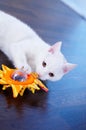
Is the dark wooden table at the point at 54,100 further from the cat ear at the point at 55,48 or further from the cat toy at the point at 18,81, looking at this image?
the cat ear at the point at 55,48

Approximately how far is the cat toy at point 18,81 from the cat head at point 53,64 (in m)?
0.03

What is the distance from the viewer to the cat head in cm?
77

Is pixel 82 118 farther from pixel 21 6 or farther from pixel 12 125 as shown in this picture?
pixel 21 6

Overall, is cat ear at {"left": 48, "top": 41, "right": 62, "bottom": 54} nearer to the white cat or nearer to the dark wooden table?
the white cat

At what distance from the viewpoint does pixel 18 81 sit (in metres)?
0.77

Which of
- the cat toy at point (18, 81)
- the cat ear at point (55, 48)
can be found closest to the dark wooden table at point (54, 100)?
the cat toy at point (18, 81)

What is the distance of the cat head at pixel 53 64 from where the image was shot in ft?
2.52

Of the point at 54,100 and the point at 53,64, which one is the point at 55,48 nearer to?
the point at 53,64

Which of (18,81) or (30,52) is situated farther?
(30,52)

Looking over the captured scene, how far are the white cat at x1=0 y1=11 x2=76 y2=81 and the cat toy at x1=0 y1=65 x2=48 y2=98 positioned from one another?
0.08ft

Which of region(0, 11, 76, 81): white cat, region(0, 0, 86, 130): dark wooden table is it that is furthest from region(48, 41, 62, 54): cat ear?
region(0, 0, 86, 130): dark wooden table

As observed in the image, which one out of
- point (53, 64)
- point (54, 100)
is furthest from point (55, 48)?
point (54, 100)

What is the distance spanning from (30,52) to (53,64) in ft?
0.44

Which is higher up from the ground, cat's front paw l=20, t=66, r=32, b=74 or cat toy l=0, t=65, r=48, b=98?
cat's front paw l=20, t=66, r=32, b=74
